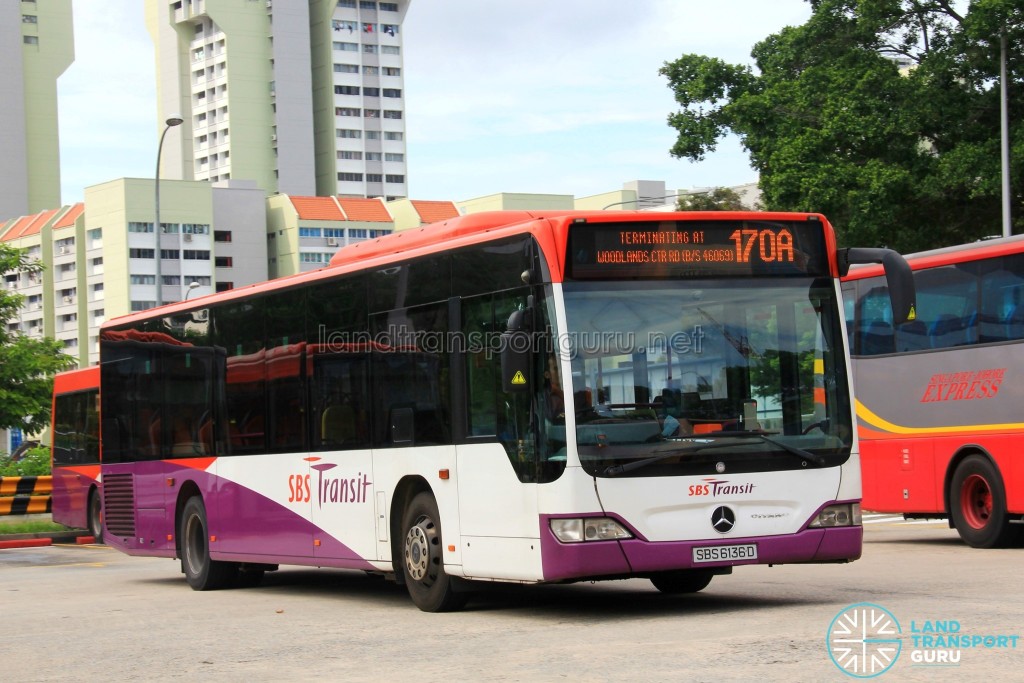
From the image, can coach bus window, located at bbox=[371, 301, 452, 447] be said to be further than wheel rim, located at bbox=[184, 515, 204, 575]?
No

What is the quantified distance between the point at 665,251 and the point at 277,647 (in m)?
4.14

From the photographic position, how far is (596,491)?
38.5ft

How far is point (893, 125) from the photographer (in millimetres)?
32031

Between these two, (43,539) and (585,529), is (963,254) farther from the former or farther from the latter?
(43,539)

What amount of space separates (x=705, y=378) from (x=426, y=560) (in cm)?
311

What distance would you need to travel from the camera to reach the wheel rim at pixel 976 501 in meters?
19.4

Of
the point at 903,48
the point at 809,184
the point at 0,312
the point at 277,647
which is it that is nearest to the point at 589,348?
the point at 277,647

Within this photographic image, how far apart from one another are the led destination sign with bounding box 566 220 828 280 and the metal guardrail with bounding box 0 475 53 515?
2378 centimetres

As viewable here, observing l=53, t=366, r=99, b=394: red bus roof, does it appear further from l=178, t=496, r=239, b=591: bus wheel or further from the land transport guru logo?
the land transport guru logo

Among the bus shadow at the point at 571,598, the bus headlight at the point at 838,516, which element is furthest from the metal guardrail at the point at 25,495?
the bus headlight at the point at 838,516

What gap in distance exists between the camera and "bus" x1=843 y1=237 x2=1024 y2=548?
18.7 meters

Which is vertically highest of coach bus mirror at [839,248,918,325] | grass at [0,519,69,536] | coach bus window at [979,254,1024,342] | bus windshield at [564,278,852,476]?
coach bus window at [979,254,1024,342]

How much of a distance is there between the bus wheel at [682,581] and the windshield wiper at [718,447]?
1989 mm

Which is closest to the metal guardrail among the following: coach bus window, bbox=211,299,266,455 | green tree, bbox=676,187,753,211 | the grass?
the grass
